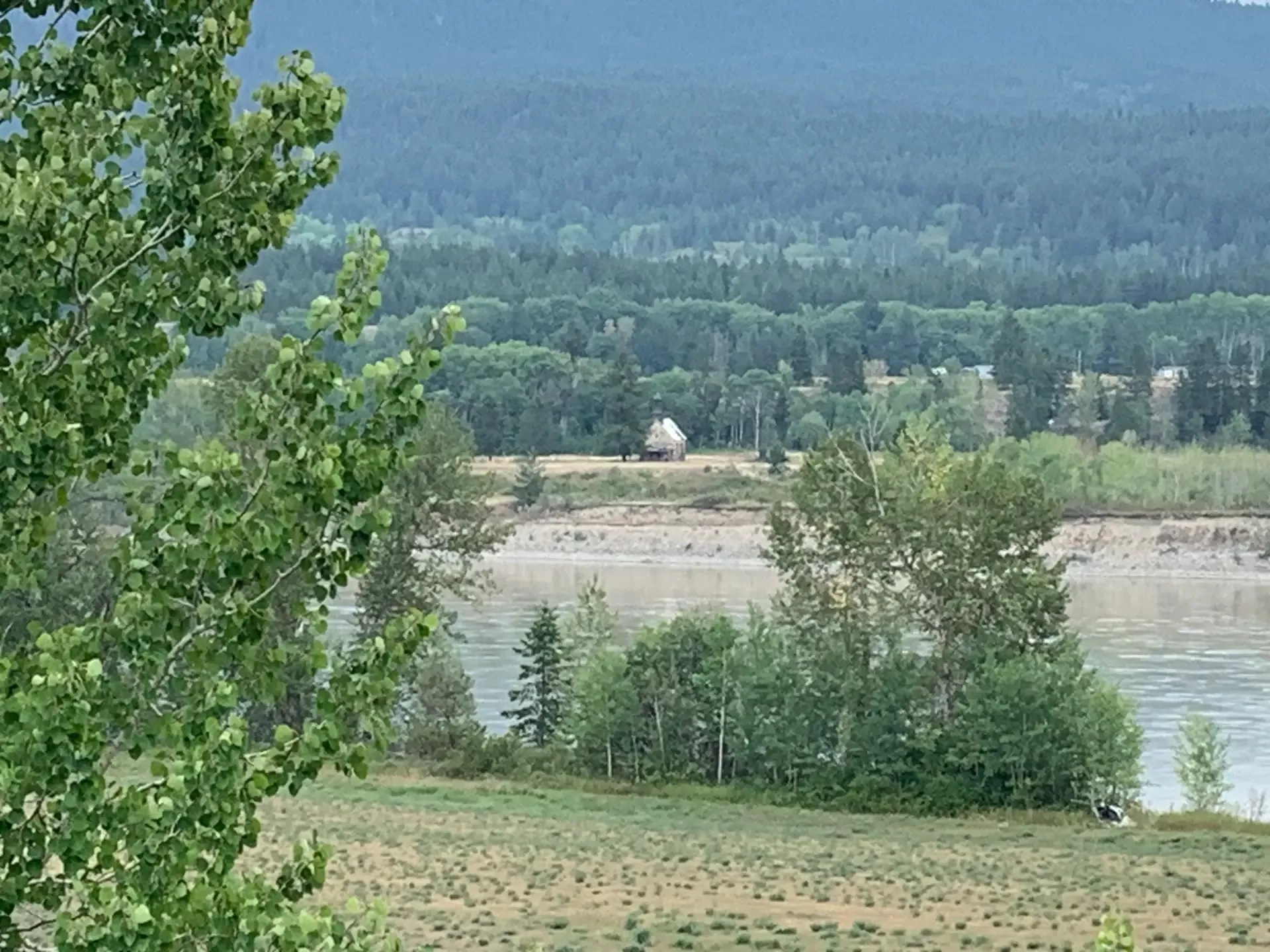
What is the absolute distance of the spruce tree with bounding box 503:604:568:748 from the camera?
4812cm

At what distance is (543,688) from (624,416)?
77296 millimetres

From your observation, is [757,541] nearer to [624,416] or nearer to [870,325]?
[624,416]

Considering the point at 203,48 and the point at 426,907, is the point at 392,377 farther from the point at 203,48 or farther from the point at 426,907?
the point at 426,907

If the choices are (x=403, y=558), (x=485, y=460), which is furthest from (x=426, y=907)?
(x=485, y=460)

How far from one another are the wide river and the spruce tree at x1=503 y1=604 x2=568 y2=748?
192cm

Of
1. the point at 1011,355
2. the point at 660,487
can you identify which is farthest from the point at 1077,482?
the point at 1011,355

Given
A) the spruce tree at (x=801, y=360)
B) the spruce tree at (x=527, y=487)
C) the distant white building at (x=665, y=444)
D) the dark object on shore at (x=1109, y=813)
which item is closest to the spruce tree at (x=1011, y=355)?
the spruce tree at (x=801, y=360)

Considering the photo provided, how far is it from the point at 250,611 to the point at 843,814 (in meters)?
37.1

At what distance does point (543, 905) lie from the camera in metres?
28.2

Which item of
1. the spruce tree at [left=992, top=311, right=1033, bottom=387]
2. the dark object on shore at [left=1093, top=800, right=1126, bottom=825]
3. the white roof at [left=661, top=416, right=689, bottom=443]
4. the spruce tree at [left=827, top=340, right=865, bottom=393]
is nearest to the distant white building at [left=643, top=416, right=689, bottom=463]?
the white roof at [left=661, top=416, right=689, bottom=443]

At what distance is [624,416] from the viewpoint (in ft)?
411

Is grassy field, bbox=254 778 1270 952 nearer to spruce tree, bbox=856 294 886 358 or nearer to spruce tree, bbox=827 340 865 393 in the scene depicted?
spruce tree, bbox=827 340 865 393

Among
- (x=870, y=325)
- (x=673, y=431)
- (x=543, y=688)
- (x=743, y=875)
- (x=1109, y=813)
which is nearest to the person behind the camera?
(x=743, y=875)

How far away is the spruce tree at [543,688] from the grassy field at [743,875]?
5157 mm
